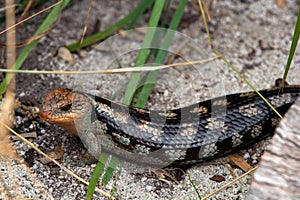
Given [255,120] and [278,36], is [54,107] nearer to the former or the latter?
[255,120]

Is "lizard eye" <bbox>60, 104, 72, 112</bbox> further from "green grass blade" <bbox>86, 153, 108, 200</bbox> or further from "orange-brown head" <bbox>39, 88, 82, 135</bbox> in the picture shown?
"green grass blade" <bbox>86, 153, 108, 200</bbox>

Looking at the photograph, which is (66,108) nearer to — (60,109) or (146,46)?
(60,109)

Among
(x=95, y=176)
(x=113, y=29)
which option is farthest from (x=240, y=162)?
(x=113, y=29)

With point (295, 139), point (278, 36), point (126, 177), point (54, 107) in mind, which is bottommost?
point (126, 177)

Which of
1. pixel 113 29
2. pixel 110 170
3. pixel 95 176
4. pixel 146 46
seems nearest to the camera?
pixel 95 176

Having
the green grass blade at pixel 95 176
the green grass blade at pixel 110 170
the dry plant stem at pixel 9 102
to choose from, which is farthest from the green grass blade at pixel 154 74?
the dry plant stem at pixel 9 102

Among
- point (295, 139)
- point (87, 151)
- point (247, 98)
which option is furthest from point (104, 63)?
point (295, 139)

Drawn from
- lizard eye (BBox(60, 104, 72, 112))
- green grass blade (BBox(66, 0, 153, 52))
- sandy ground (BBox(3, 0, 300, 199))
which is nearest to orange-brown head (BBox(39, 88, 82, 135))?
lizard eye (BBox(60, 104, 72, 112))
